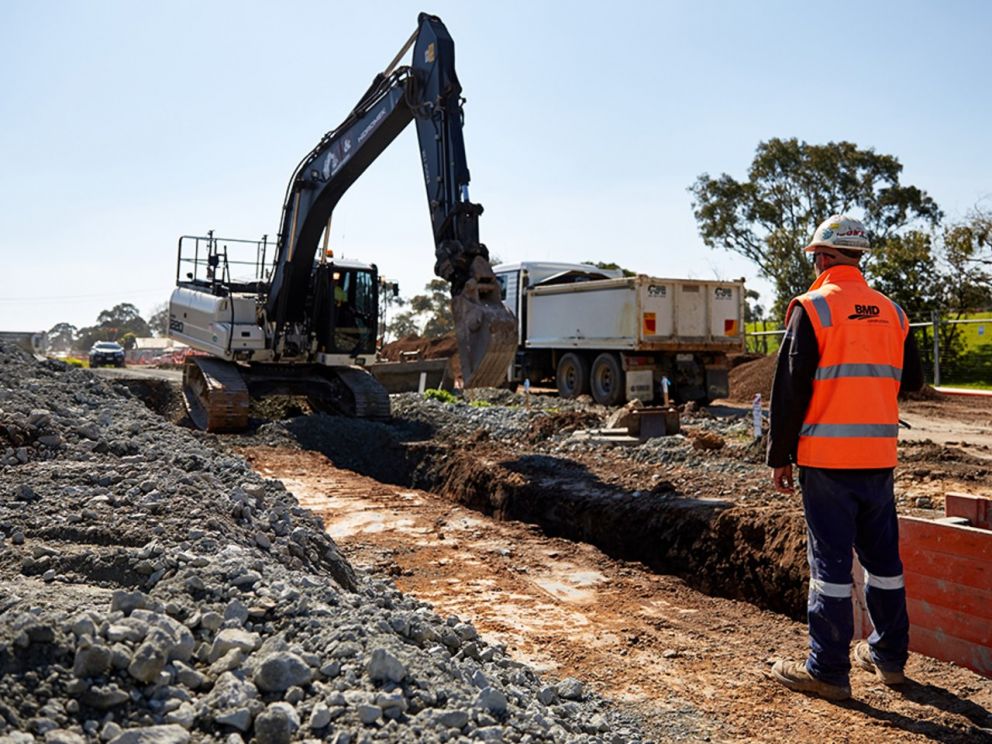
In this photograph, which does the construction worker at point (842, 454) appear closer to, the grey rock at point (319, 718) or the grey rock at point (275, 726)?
the grey rock at point (319, 718)

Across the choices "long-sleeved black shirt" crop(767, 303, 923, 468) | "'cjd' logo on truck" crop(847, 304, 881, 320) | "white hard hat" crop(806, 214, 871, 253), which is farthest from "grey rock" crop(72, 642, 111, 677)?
"white hard hat" crop(806, 214, 871, 253)

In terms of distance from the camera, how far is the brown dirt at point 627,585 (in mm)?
4039

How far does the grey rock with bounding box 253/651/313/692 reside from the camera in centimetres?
281

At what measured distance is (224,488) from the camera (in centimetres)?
587

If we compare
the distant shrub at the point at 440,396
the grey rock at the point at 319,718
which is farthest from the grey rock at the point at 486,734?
the distant shrub at the point at 440,396

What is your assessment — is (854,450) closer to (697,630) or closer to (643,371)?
(697,630)

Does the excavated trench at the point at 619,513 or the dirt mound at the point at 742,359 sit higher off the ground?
the dirt mound at the point at 742,359

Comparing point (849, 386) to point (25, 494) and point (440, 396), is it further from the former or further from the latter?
point (440, 396)

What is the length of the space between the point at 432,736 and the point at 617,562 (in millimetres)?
4864

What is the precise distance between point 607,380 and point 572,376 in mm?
1339

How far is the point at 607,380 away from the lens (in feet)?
61.7

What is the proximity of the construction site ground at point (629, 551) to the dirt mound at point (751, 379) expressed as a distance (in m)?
7.80

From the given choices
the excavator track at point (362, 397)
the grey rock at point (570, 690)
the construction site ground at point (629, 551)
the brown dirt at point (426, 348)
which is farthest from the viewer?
the brown dirt at point (426, 348)

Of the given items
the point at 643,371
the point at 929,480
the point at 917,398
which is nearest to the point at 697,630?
the point at 929,480
